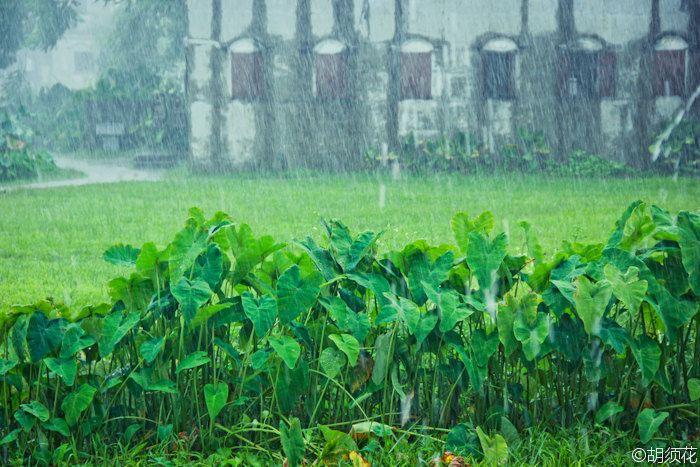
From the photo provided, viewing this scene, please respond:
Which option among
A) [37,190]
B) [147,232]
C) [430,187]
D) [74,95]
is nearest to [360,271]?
[147,232]

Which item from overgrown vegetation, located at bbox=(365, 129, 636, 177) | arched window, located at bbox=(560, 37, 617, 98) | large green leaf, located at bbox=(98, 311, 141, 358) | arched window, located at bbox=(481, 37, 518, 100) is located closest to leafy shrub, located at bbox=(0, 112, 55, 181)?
overgrown vegetation, located at bbox=(365, 129, 636, 177)

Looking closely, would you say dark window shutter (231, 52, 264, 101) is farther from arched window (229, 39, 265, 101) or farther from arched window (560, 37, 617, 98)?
arched window (560, 37, 617, 98)

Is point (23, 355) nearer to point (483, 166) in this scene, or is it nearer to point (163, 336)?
point (163, 336)

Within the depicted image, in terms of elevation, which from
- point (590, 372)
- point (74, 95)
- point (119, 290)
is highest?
point (74, 95)

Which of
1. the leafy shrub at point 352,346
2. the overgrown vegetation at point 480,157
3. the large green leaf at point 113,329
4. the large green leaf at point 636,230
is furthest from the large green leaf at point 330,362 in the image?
the overgrown vegetation at point 480,157

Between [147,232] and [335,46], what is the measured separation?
9.54 metres

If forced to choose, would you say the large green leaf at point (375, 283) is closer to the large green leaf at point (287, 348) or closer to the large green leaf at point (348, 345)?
the large green leaf at point (348, 345)

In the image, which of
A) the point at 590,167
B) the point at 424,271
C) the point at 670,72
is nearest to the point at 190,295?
the point at 424,271

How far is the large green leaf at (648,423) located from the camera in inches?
116

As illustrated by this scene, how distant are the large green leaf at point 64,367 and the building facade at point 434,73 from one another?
49.0ft

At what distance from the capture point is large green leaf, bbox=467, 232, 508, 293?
300 centimetres

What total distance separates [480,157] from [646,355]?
14.7m

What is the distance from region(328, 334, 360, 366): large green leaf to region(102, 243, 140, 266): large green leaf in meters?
0.77

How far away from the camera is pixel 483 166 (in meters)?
17.2
